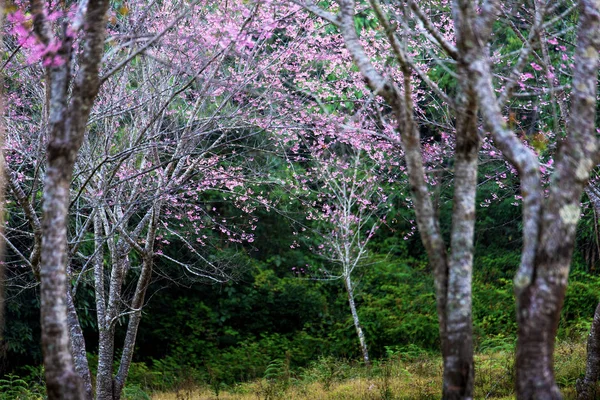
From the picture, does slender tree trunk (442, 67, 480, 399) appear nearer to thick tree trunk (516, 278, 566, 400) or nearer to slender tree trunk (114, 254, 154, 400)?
thick tree trunk (516, 278, 566, 400)

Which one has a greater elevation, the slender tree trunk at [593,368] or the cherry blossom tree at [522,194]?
the cherry blossom tree at [522,194]

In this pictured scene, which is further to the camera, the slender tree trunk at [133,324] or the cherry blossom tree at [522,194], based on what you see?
the slender tree trunk at [133,324]

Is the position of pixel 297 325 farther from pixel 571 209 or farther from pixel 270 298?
pixel 571 209

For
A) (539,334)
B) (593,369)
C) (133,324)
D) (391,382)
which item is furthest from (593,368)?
(133,324)

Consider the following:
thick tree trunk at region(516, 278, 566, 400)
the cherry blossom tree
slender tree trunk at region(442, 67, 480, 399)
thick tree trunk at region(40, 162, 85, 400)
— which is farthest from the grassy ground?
thick tree trunk at region(40, 162, 85, 400)

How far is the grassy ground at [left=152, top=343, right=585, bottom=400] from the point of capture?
8.70 meters

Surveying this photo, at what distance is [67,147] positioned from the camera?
396 cm

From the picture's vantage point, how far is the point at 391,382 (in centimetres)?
956

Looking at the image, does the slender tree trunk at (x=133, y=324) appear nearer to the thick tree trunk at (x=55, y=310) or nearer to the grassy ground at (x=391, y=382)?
the grassy ground at (x=391, y=382)

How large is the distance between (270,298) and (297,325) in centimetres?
104

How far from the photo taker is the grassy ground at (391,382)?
8.70m

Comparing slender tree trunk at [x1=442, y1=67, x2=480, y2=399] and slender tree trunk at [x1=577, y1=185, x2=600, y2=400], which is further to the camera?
slender tree trunk at [x1=577, y1=185, x2=600, y2=400]

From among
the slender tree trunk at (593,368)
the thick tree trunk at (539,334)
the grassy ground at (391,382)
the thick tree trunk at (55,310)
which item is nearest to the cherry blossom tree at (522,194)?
the thick tree trunk at (539,334)

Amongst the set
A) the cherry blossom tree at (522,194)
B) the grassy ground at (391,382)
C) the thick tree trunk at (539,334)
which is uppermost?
the cherry blossom tree at (522,194)
